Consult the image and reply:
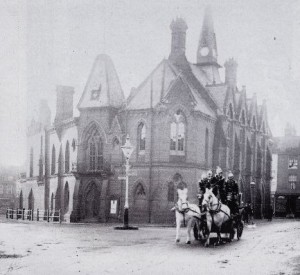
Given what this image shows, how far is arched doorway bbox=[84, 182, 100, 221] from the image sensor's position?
45.8 m

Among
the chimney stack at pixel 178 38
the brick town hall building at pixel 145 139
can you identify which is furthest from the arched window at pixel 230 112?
the chimney stack at pixel 178 38

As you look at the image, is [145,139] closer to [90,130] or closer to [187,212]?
[90,130]

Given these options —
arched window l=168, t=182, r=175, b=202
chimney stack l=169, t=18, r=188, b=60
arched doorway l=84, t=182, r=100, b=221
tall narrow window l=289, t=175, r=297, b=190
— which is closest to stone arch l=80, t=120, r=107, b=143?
arched doorway l=84, t=182, r=100, b=221

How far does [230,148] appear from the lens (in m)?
52.3

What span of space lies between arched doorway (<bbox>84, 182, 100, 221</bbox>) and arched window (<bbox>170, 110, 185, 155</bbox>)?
759 cm

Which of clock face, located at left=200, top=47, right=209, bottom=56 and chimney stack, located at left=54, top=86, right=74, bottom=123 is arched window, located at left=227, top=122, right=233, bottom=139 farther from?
chimney stack, located at left=54, top=86, right=74, bottom=123

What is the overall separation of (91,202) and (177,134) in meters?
9.36

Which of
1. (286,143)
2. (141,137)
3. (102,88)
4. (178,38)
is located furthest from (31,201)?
(286,143)

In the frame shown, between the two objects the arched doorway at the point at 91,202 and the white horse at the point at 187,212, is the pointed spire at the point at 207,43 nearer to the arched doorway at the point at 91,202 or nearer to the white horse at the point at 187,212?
the arched doorway at the point at 91,202

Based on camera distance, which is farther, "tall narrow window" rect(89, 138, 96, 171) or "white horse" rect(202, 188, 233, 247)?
"tall narrow window" rect(89, 138, 96, 171)

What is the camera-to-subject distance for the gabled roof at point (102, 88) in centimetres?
4644

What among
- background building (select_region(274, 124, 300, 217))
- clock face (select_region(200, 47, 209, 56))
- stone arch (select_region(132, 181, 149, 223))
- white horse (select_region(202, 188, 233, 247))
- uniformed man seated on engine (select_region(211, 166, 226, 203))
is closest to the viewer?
white horse (select_region(202, 188, 233, 247))

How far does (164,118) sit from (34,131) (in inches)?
926

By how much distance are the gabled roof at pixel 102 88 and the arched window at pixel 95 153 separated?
295 cm
